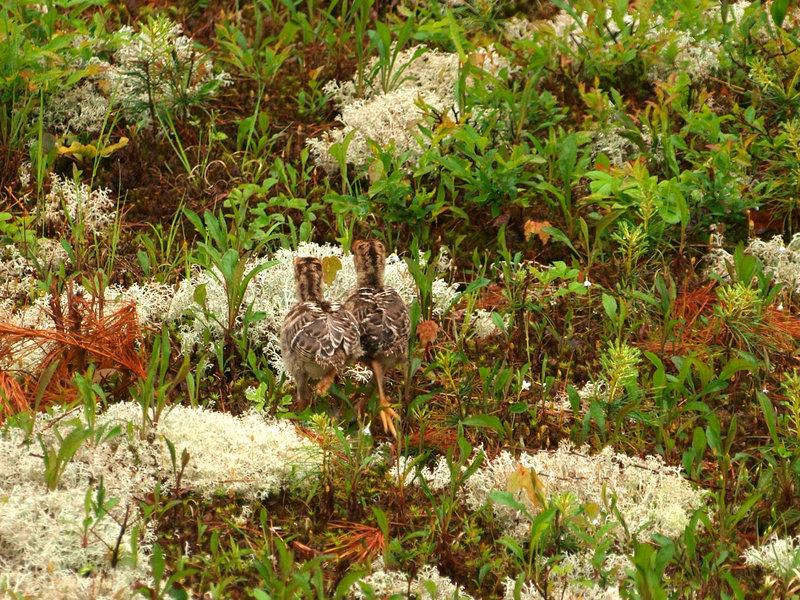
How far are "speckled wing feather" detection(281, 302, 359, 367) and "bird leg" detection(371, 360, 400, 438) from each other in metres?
0.21

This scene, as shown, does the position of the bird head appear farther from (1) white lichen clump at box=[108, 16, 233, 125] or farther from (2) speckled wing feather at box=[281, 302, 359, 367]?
(1) white lichen clump at box=[108, 16, 233, 125]

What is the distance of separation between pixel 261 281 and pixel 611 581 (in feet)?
9.61

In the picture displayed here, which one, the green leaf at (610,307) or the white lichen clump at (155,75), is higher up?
the white lichen clump at (155,75)

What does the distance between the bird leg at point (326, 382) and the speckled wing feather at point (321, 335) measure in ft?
0.36

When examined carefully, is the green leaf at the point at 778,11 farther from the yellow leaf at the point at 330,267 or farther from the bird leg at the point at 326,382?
the bird leg at the point at 326,382

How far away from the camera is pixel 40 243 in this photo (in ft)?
24.1

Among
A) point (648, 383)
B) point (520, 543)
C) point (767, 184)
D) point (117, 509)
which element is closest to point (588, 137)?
point (767, 184)

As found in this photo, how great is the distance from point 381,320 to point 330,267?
2.49 feet

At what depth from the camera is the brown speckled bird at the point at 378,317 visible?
606 centimetres

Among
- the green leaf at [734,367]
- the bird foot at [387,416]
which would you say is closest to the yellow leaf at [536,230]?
the green leaf at [734,367]

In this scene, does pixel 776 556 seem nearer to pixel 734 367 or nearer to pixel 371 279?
pixel 734 367

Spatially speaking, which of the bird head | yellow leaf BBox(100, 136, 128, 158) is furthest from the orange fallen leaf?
yellow leaf BBox(100, 136, 128, 158)

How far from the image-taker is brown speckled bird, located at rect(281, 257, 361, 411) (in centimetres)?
586

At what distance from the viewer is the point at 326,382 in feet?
19.7
